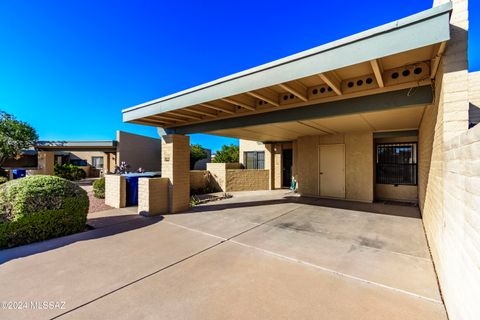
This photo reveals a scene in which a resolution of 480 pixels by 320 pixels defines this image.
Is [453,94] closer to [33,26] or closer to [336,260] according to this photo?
[336,260]

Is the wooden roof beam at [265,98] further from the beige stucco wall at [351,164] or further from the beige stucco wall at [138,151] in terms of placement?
the beige stucco wall at [138,151]

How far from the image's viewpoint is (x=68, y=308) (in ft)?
7.04

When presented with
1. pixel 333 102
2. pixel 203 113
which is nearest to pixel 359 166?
pixel 333 102

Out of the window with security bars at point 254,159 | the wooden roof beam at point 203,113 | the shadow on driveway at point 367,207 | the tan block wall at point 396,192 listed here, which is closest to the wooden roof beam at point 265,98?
the wooden roof beam at point 203,113

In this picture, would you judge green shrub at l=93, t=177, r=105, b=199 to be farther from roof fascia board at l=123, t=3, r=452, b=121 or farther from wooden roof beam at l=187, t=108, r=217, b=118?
roof fascia board at l=123, t=3, r=452, b=121

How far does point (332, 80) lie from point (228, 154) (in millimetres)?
13948

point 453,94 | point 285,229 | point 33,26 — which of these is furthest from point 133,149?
point 453,94

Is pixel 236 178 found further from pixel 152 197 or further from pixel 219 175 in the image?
pixel 152 197

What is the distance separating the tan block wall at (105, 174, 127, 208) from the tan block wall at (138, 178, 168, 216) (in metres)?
1.49

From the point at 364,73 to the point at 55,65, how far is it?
19648 millimetres

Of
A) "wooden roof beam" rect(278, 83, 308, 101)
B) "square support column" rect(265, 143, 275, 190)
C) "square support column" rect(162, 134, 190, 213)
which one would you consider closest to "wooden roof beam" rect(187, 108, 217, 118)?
"square support column" rect(162, 134, 190, 213)

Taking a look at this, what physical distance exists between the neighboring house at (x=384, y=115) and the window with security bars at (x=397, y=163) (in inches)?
1.3

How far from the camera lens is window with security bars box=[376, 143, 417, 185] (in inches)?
309

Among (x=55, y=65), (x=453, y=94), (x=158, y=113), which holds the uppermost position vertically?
(x=55, y=65)
